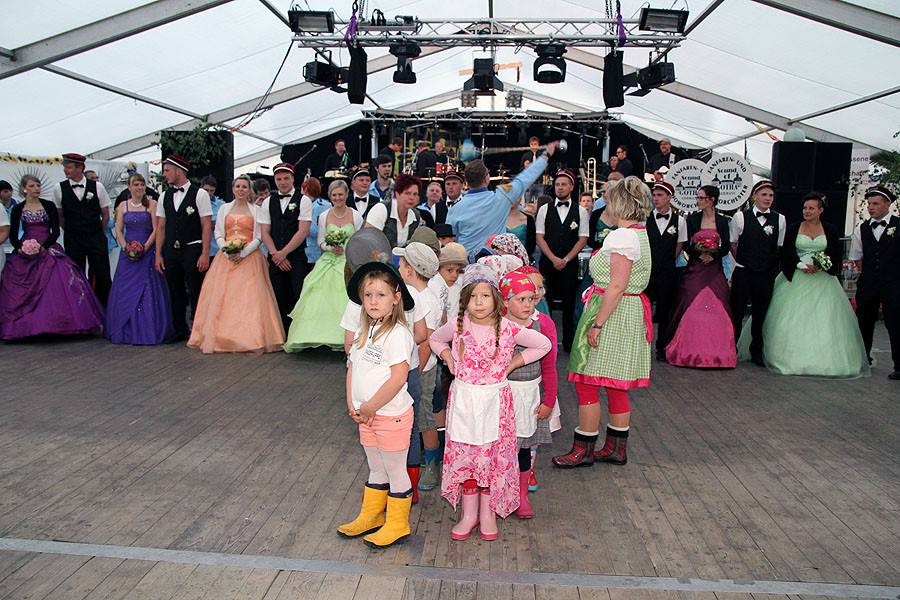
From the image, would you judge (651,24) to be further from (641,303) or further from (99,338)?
(99,338)

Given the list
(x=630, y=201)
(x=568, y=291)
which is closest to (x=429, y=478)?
(x=630, y=201)

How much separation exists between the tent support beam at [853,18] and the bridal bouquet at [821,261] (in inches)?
121

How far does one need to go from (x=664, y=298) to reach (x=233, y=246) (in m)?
4.22

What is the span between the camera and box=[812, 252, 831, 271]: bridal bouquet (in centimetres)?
700

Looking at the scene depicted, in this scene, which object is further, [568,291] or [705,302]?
[568,291]

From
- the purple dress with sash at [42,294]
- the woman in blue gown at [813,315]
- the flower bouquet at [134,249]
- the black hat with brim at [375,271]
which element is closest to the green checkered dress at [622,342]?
the black hat with brim at [375,271]

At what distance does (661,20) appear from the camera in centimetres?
953

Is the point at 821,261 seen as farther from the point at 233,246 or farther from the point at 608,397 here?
the point at 233,246

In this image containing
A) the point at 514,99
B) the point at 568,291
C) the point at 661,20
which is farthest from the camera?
the point at 514,99

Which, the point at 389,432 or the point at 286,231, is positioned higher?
the point at 286,231

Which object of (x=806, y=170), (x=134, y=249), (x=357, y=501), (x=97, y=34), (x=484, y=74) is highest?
(x=484, y=74)

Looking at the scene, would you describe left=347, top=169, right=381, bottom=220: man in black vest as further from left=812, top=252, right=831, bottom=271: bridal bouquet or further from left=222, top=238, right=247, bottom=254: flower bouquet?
left=812, top=252, right=831, bottom=271: bridal bouquet

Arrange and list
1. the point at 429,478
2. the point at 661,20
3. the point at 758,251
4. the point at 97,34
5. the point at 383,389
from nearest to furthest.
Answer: the point at 383,389 < the point at 429,478 < the point at 758,251 < the point at 97,34 < the point at 661,20

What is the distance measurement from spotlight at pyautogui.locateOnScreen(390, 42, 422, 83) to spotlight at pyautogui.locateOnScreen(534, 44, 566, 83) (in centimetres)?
160
